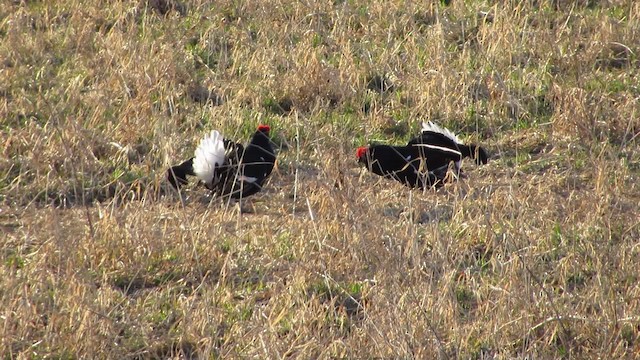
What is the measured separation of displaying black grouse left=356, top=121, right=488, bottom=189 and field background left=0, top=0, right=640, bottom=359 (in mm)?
132

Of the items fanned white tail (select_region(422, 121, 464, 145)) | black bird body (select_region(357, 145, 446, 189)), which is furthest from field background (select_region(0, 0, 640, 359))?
fanned white tail (select_region(422, 121, 464, 145))

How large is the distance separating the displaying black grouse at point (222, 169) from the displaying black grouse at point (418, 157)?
62 cm

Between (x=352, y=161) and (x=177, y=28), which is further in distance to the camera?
(x=177, y=28)

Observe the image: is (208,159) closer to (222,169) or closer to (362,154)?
(222,169)

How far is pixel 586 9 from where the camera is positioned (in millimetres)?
9461

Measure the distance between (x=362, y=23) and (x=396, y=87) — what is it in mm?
1004

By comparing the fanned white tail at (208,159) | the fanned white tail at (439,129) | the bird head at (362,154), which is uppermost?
the fanned white tail at (208,159)

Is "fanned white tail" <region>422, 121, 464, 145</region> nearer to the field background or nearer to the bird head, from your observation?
the field background

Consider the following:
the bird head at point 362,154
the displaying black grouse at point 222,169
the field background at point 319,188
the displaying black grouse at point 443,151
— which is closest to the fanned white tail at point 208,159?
the displaying black grouse at point 222,169

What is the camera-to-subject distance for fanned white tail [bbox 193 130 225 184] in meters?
6.73

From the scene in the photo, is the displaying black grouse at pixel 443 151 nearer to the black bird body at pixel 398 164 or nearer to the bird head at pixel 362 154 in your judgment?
the black bird body at pixel 398 164

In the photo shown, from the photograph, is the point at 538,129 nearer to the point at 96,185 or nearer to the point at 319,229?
the point at 319,229

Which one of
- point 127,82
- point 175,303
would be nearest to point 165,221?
point 175,303

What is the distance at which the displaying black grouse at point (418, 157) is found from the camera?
22.6ft
